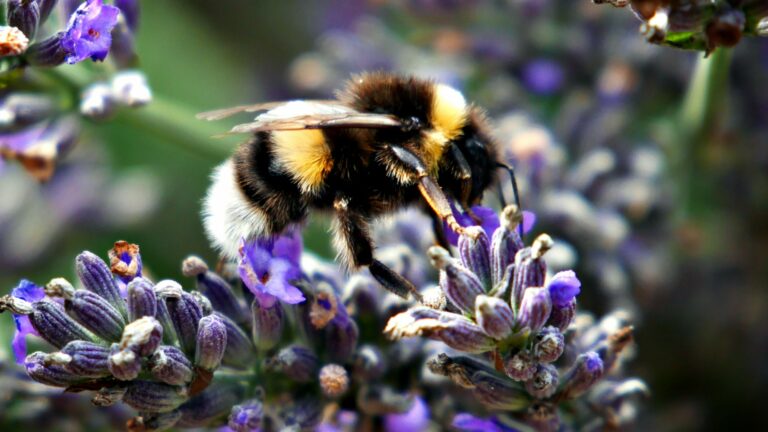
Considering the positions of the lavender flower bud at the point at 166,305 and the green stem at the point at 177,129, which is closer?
the lavender flower bud at the point at 166,305

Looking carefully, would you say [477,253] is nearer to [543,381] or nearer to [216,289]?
[543,381]

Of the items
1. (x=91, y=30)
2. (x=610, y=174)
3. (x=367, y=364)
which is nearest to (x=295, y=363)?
(x=367, y=364)

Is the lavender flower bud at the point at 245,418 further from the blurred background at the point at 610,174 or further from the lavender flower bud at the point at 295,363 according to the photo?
the blurred background at the point at 610,174

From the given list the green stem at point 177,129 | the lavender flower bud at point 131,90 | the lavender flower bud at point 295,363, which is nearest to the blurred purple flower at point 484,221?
the lavender flower bud at point 295,363

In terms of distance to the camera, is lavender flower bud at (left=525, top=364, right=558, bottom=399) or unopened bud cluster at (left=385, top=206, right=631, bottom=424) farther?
lavender flower bud at (left=525, top=364, right=558, bottom=399)

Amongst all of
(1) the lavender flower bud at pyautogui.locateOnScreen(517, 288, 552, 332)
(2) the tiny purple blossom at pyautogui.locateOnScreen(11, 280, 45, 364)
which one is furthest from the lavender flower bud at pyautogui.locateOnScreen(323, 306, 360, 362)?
(2) the tiny purple blossom at pyautogui.locateOnScreen(11, 280, 45, 364)

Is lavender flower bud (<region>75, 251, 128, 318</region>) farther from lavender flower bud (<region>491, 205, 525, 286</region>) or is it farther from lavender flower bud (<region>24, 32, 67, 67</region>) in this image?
lavender flower bud (<region>491, 205, 525, 286</region>)
